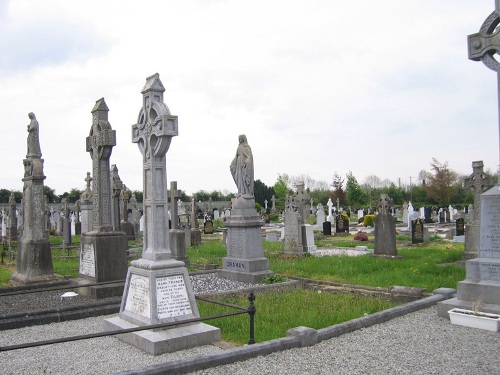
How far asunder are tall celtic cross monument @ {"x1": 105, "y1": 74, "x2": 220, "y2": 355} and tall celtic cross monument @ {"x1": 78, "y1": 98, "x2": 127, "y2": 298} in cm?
349

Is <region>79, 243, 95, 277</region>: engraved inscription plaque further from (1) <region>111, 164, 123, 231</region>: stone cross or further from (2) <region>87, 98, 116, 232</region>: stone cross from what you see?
(1) <region>111, 164, 123, 231</region>: stone cross

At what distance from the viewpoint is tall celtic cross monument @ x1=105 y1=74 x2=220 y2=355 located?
6.24 m

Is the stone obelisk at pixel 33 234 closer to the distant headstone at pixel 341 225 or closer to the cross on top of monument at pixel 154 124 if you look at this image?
the cross on top of monument at pixel 154 124

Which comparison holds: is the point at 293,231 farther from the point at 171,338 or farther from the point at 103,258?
the point at 171,338

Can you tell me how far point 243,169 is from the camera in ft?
42.0

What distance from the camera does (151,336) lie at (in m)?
6.08

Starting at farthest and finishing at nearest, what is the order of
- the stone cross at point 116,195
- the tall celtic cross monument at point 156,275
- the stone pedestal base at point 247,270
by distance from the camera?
1. the stone cross at point 116,195
2. the stone pedestal base at point 247,270
3. the tall celtic cross monument at point 156,275

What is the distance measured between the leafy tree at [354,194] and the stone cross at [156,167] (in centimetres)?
5337

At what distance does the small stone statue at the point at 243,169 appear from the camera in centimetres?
1273

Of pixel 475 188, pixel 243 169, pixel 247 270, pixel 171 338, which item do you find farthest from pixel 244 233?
pixel 475 188

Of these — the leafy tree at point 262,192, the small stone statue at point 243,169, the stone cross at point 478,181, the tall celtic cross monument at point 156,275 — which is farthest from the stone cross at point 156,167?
the leafy tree at point 262,192

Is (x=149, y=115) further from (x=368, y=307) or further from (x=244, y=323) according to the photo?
(x=368, y=307)

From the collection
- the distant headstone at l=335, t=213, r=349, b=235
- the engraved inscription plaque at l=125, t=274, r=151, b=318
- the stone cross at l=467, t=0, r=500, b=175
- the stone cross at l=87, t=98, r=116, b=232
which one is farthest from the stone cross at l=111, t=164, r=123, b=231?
the stone cross at l=467, t=0, r=500, b=175

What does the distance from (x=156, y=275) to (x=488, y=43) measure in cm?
635
